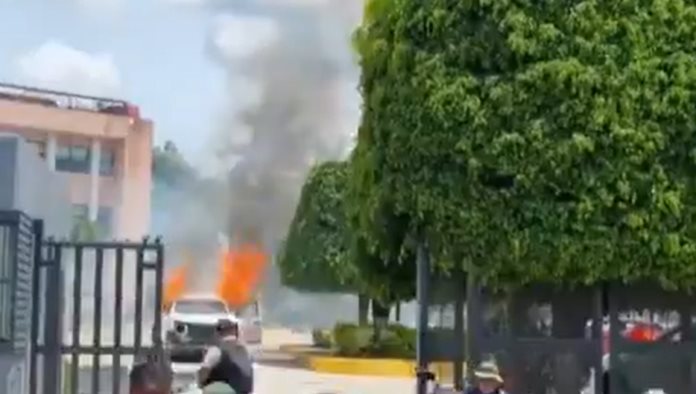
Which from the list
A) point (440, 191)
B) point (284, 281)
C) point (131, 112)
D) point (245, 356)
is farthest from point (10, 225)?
point (131, 112)

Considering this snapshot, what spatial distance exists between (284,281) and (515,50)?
2541 centimetres

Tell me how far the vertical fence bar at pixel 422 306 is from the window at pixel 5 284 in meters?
6.64

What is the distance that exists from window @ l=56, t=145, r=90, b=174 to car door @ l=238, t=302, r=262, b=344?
1503cm

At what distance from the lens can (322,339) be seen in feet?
139

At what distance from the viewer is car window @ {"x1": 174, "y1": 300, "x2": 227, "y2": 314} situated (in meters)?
30.7

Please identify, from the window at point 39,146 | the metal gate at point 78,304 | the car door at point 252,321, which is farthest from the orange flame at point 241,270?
the metal gate at point 78,304

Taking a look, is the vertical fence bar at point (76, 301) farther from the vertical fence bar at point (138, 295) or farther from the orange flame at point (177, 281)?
the orange flame at point (177, 281)

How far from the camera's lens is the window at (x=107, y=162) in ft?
177

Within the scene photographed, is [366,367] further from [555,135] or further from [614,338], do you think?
[555,135]

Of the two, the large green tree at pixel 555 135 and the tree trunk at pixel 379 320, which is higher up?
the large green tree at pixel 555 135

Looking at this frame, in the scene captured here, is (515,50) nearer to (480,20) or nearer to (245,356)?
(480,20)

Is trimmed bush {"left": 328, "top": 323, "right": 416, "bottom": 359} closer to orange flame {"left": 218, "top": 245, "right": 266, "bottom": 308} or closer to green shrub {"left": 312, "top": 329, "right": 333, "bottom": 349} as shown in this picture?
green shrub {"left": 312, "top": 329, "right": 333, "bottom": 349}

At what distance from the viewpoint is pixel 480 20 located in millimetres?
14945

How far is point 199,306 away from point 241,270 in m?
14.6
